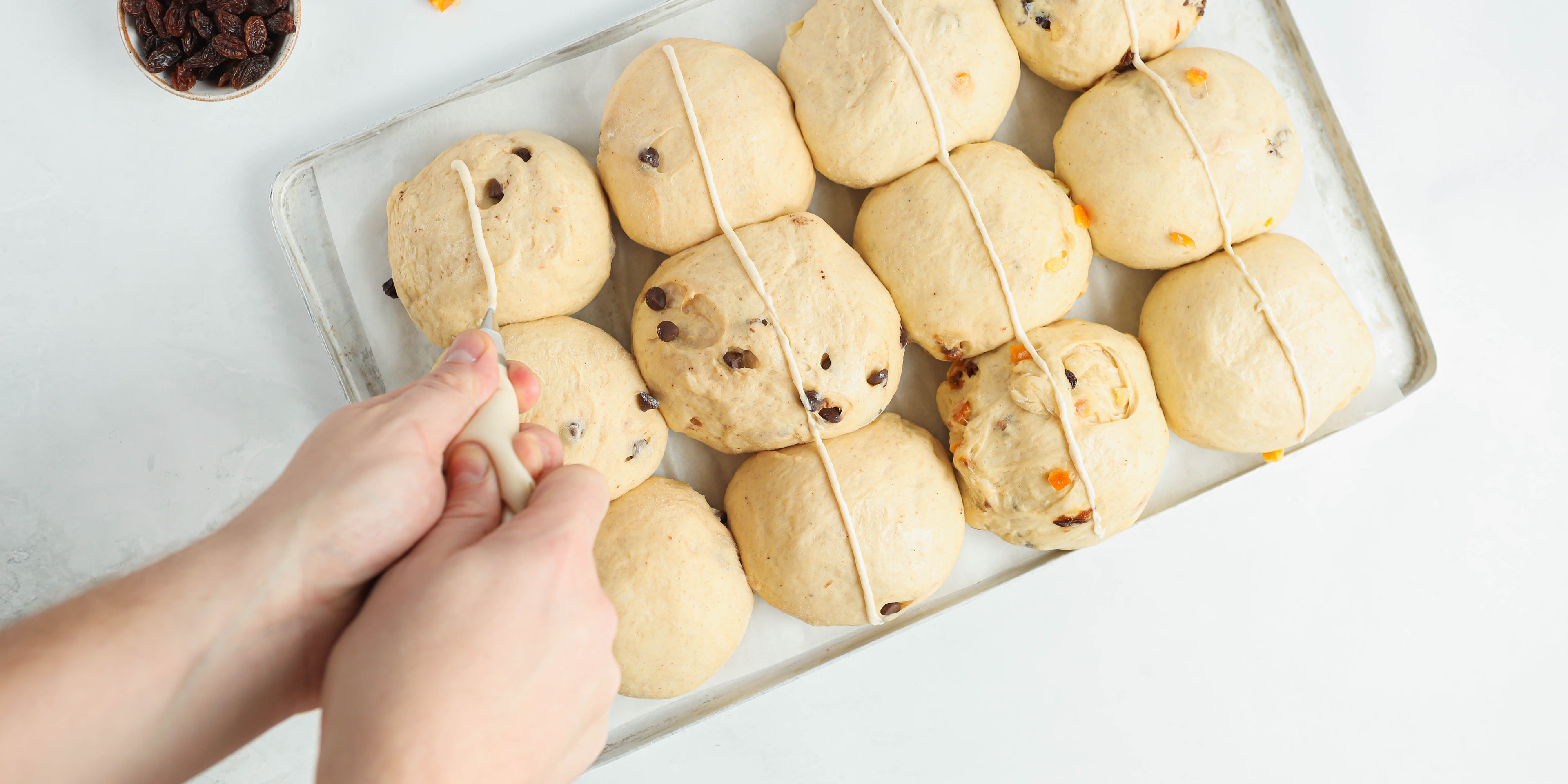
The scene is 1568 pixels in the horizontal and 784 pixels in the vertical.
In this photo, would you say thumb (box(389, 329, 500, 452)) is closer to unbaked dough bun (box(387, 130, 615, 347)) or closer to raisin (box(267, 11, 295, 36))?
unbaked dough bun (box(387, 130, 615, 347))

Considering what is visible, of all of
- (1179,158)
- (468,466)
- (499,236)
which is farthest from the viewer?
(1179,158)

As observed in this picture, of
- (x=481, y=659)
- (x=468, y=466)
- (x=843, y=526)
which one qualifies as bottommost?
(x=843, y=526)

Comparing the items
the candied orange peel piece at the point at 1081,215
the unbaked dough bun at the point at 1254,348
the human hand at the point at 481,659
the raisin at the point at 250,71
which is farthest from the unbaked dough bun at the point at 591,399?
the unbaked dough bun at the point at 1254,348

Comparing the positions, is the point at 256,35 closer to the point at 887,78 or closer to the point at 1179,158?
the point at 887,78

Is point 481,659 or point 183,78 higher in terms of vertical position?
point 183,78

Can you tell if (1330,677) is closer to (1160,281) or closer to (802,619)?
(1160,281)

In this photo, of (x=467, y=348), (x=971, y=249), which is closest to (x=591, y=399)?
(x=467, y=348)

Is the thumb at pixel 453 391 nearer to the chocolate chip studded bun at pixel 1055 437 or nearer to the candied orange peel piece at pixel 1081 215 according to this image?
the chocolate chip studded bun at pixel 1055 437

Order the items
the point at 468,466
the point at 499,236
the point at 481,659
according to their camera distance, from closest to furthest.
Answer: the point at 481,659 < the point at 468,466 < the point at 499,236
